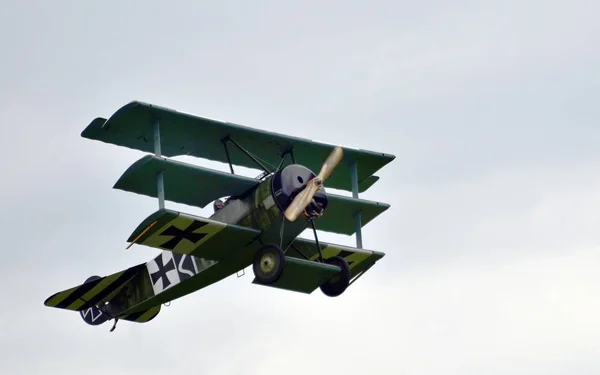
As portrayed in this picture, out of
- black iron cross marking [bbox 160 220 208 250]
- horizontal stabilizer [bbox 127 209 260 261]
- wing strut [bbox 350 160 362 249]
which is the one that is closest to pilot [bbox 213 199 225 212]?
horizontal stabilizer [bbox 127 209 260 261]

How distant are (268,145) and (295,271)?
2.49 meters

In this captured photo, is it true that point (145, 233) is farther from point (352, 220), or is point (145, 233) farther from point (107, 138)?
point (352, 220)

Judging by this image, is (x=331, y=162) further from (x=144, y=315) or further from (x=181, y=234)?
(x=144, y=315)

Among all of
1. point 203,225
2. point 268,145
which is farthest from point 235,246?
point 268,145

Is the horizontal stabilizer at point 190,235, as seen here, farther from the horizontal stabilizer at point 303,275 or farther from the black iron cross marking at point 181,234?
the horizontal stabilizer at point 303,275

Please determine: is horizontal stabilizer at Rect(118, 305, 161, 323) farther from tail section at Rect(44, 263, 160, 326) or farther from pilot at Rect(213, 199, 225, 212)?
pilot at Rect(213, 199, 225, 212)

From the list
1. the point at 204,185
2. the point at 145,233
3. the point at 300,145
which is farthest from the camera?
the point at 300,145

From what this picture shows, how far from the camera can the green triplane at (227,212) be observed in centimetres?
1962

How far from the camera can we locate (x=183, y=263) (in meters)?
21.3

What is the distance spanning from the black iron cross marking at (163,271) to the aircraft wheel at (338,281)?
2565 millimetres

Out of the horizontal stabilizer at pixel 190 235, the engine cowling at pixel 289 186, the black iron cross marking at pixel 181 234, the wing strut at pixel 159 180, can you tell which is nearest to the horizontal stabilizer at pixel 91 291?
the horizontal stabilizer at pixel 190 235

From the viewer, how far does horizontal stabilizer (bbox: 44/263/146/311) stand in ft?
72.8

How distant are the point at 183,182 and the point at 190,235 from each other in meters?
1.12

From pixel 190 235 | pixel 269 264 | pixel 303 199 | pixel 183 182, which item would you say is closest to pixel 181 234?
pixel 190 235
